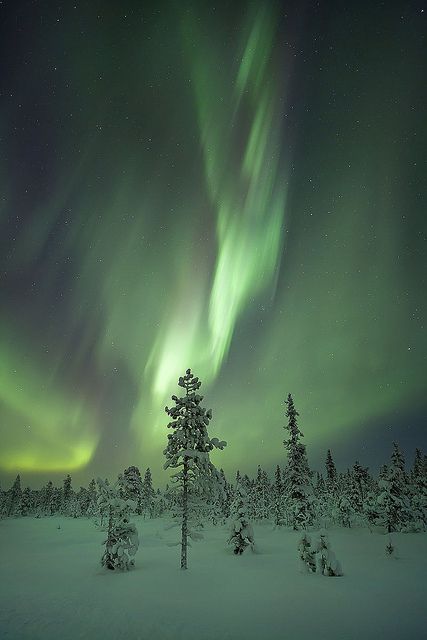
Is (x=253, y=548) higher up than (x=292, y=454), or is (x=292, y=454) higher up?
(x=292, y=454)

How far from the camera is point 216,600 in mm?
15117

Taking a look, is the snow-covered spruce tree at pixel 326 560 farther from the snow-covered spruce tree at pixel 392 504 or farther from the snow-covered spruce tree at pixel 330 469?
the snow-covered spruce tree at pixel 330 469

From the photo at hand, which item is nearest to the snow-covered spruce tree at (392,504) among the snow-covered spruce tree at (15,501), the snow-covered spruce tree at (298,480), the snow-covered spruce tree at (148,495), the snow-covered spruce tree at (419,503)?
the snow-covered spruce tree at (419,503)

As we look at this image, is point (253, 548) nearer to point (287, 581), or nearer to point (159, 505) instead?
point (287, 581)

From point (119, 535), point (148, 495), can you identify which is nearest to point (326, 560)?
point (119, 535)

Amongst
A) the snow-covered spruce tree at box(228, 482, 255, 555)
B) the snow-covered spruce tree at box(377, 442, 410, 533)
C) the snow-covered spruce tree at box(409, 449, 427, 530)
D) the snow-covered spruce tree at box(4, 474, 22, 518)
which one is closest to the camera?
the snow-covered spruce tree at box(228, 482, 255, 555)

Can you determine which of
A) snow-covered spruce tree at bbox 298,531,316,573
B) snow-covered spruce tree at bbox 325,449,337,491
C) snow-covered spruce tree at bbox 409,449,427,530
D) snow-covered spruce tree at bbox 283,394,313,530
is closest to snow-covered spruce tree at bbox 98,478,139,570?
snow-covered spruce tree at bbox 298,531,316,573

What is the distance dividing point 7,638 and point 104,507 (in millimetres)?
12827

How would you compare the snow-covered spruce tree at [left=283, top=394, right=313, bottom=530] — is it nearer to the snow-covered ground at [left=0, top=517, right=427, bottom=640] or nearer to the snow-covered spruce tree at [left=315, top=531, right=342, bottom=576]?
the snow-covered ground at [left=0, top=517, right=427, bottom=640]

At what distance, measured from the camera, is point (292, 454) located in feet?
139

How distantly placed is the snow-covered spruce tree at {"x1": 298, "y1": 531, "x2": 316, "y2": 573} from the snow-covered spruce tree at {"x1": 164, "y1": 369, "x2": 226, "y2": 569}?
7.46 meters

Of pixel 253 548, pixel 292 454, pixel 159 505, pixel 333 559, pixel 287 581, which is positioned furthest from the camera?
pixel 159 505

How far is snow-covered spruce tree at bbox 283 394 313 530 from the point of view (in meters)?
40.3

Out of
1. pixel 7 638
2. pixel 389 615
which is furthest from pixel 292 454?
pixel 7 638
